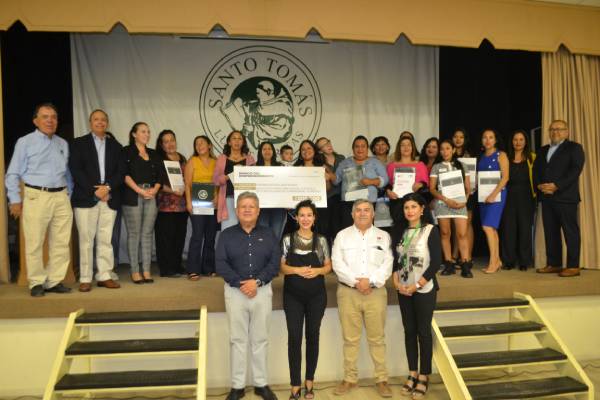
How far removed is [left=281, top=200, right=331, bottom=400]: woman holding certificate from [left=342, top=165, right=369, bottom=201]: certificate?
4.02 feet

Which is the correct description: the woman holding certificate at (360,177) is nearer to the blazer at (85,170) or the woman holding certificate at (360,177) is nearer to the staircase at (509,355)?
the staircase at (509,355)

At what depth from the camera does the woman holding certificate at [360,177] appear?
4.33 m

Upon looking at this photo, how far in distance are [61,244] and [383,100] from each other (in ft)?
14.6

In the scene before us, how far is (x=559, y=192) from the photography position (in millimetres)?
4363

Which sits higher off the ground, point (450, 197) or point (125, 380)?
point (450, 197)

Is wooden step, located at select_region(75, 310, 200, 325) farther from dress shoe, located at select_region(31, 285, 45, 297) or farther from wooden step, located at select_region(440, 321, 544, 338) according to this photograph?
wooden step, located at select_region(440, 321, 544, 338)

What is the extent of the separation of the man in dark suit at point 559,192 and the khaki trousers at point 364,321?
2184 millimetres

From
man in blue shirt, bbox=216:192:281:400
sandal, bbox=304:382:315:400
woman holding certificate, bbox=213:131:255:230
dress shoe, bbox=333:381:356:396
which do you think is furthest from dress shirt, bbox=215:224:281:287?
woman holding certificate, bbox=213:131:255:230

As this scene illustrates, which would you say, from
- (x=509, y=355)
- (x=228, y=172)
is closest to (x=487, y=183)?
(x=509, y=355)

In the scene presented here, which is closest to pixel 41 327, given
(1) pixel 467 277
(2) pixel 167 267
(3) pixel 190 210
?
(2) pixel 167 267

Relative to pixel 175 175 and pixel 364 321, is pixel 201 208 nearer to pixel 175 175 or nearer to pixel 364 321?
pixel 175 175

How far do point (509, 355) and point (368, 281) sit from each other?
1.28 metres

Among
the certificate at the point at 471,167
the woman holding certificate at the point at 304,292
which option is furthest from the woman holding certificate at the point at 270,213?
the certificate at the point at 471,167

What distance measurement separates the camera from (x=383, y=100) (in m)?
6.28
